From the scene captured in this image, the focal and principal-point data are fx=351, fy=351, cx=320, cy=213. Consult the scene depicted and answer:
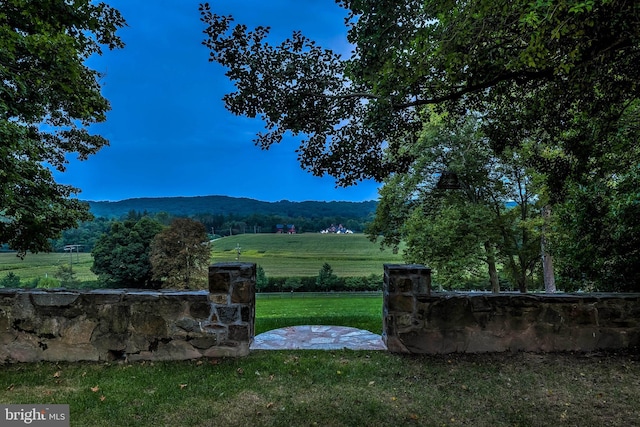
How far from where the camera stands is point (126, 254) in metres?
16.0

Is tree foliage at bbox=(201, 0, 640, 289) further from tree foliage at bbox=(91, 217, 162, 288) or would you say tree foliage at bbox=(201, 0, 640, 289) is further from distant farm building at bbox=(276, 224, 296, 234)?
tree foliage at bbox=(91, 217, 162, 288)

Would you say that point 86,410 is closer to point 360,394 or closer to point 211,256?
point 360,394

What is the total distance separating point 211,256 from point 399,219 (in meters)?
9.26

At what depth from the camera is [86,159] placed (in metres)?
8.05

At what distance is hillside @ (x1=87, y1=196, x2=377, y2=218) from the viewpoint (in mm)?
13602

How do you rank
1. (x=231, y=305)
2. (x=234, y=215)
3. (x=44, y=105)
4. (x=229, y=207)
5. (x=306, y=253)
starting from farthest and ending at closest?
(x=229, y=207)
(x=306, y=253)
(x=234, y=215)
(x=44, y=105)
(x=231, y=305)

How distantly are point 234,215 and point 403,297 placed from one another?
11698 millimetres

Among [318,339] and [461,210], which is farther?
[461,210]

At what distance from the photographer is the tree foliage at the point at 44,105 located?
4.07 metres

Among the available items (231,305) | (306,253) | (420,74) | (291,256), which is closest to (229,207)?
(291,256)

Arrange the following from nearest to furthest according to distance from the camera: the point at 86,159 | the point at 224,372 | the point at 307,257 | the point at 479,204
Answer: the point at 224,372
the point at 86,159
the point at 479,204
the point at 307,257

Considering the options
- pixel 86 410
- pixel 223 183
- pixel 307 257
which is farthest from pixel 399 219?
pixel 223 183

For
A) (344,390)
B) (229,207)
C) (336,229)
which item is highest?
(229,207)

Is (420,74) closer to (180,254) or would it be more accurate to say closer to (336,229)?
(336,229)
